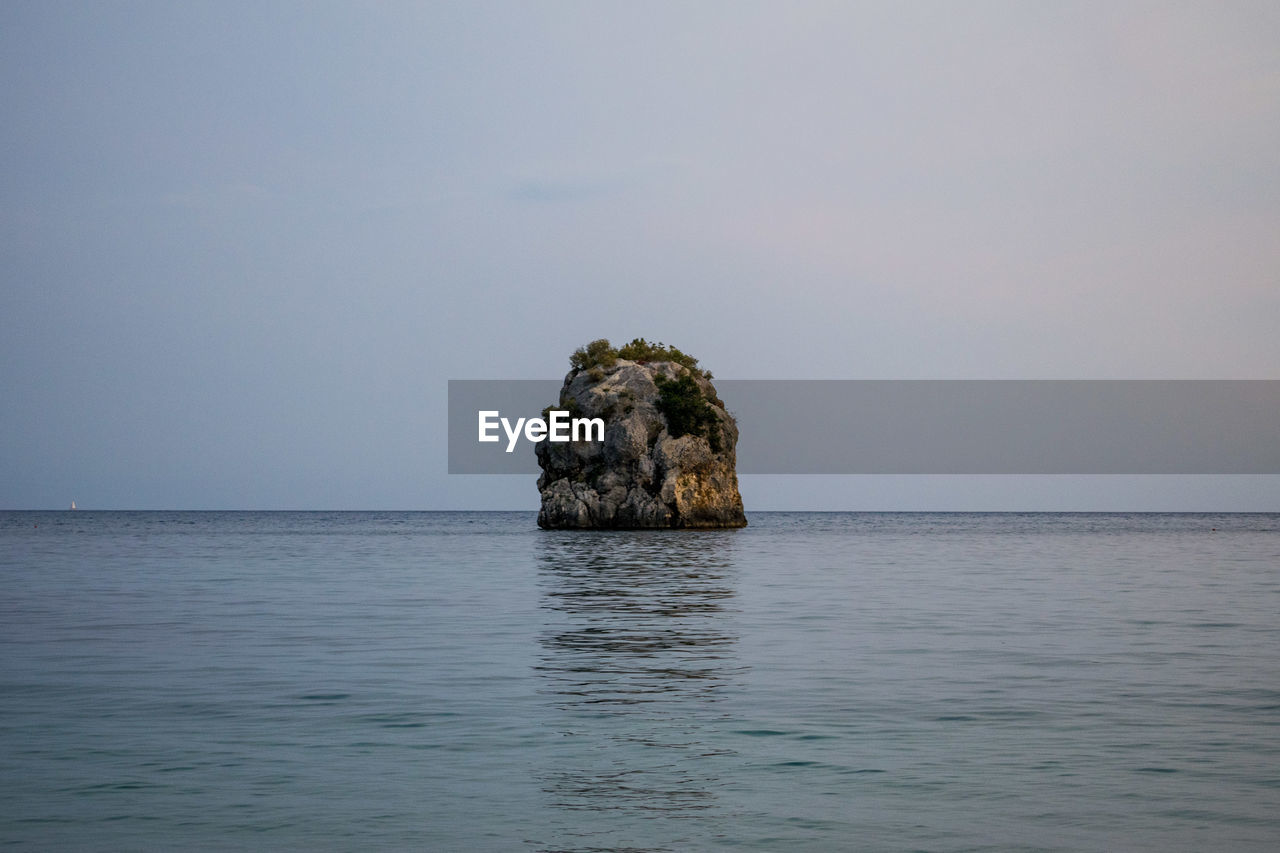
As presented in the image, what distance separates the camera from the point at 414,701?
16.7 meters

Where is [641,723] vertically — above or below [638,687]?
above

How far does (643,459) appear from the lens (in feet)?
362

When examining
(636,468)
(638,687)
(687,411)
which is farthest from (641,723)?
(687,411)

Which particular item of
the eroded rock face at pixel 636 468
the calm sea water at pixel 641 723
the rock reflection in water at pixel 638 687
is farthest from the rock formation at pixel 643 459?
the calm sea water at pixel 641 723

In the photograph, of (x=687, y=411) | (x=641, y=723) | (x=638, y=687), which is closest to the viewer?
(x=641, y=723)

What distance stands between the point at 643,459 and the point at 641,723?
313 feet

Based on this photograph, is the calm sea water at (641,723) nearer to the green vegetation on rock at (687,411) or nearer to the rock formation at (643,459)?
the rock formation at (643,459)

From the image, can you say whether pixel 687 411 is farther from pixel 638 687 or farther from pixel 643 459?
pixel 638 687

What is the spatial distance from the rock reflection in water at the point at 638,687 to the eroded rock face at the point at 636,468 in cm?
6758

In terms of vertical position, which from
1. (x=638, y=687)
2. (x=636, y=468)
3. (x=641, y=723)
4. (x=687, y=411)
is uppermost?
→ (x=687, y=411)

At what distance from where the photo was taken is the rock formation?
109312mm

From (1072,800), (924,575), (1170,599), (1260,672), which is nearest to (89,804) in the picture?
(1072,800)

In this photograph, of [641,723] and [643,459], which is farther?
[643,459]

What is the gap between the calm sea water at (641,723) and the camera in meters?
10.4
